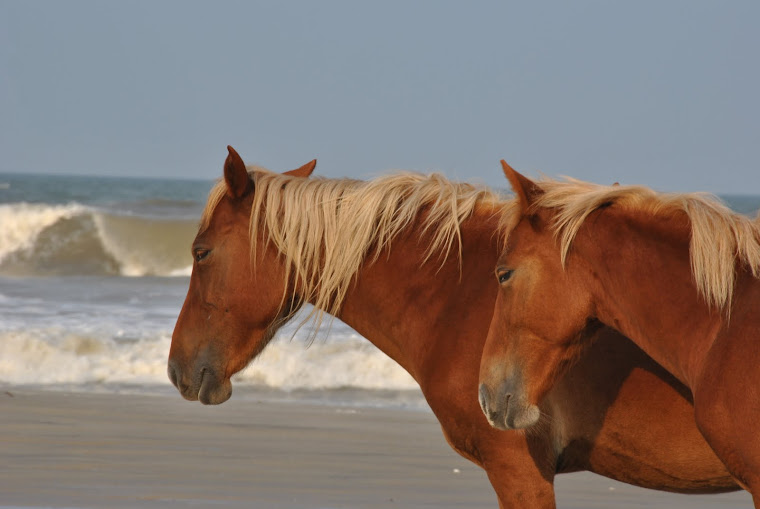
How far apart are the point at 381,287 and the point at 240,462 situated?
2.24 m

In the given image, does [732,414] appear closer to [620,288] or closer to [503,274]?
[620,288]

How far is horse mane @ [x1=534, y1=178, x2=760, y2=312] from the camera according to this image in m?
2.24

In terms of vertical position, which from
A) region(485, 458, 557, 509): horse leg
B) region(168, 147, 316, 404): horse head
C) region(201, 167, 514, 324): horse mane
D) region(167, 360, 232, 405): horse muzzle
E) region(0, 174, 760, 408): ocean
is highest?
region(201, 167, 514, 324): horse mane

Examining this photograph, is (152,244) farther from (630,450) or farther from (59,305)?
(630,450)

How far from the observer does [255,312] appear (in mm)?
3082

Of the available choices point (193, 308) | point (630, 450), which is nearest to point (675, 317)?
point (630, 450)

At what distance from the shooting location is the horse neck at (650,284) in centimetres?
231

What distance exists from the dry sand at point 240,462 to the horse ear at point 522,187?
87.1 inches

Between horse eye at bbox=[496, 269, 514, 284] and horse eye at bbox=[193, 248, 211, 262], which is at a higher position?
horse eye at bbox=[496, 269, 514, 284]

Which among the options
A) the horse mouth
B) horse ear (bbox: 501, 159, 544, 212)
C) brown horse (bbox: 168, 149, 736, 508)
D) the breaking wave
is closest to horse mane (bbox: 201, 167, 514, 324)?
brown horse (bbox: 168, 149, 736, 508)

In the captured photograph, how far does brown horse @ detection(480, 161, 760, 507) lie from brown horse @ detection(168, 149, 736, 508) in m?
0.36

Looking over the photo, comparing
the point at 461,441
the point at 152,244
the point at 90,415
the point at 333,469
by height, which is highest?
the point at 461,441

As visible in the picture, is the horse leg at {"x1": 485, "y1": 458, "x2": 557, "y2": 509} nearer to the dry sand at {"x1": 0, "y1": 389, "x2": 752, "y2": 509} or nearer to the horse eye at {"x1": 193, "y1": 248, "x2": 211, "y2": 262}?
the horse eye at {"x1": 193, "y1": 248, "x2": 211, "y2": 262}

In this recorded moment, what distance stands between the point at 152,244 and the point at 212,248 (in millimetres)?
16137
